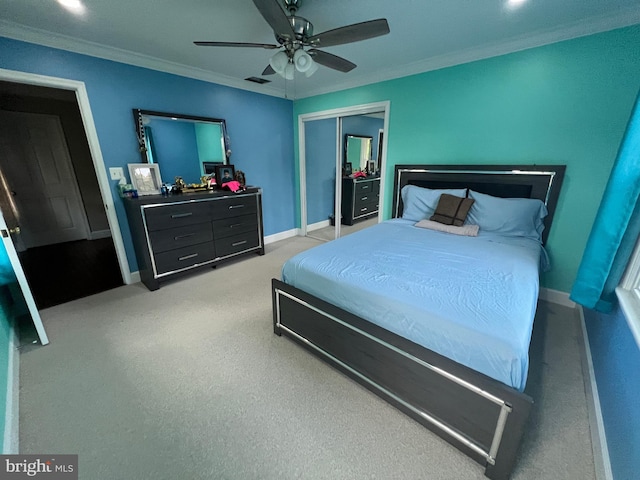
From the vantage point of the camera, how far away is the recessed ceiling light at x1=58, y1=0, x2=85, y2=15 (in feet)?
5.65

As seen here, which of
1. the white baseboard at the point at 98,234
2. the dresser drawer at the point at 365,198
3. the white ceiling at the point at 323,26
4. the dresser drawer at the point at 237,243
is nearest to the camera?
the white ceiling at the point at 323,26

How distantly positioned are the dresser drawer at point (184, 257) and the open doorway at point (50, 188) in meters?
0.82

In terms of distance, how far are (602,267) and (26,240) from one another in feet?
22.2

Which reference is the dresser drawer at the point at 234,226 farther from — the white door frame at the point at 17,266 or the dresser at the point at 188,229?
the white door frame at the point at 17,266

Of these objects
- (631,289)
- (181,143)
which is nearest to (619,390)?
(631,289)

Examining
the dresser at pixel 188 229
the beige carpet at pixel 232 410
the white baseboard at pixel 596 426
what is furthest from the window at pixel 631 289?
the dresser at pixel 188 229

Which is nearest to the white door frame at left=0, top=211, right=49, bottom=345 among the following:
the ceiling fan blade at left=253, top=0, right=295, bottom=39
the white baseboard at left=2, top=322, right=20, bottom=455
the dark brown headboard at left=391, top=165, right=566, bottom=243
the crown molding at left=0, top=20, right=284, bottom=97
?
the white baseboard at left=2, top=322, right=20, bottom=455

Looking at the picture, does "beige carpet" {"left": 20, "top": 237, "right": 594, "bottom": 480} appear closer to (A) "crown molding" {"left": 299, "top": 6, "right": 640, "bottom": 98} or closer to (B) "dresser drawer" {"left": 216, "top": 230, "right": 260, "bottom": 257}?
(B) "dresser drawer" {"left": 216, "top": 230, "right": 260, "bottom": 257}

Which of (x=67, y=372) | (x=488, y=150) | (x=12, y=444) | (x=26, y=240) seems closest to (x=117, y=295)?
(x=67, y=372)

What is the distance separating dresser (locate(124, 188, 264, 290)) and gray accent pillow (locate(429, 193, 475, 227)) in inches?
90.6

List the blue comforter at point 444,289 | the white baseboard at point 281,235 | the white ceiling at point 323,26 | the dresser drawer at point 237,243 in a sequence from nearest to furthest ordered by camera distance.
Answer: the blue comforter at point 444,289, the white ceiling at point 323,26, the dresser drawer at point 237,243, the white baseboard at point 281,235

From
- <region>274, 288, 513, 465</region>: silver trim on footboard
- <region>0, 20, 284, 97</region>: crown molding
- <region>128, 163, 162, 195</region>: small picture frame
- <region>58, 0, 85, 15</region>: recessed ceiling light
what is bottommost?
<region>274, 288, 513, 465</region>: silver trim on footboard

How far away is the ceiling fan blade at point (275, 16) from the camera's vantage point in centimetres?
131

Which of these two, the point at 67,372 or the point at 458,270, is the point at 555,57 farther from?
the point at 67,372
